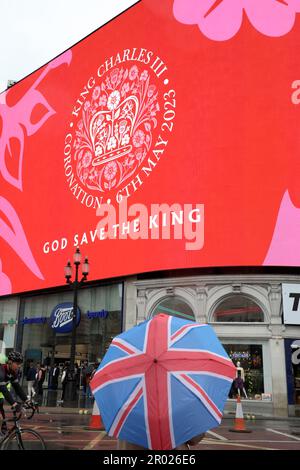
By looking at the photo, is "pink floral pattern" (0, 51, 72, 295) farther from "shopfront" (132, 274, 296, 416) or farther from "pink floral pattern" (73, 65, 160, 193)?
"shopfront" (132, 274, 296, 416)

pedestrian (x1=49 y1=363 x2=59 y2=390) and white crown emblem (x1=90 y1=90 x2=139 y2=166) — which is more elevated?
white crown emblem (x1=90 y1=90 x2=139 y2=166)

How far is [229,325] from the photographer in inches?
1080

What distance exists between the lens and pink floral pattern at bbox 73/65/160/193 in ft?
104

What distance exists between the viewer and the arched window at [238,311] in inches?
1078

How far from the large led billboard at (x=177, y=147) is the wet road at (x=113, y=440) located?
13.3 m

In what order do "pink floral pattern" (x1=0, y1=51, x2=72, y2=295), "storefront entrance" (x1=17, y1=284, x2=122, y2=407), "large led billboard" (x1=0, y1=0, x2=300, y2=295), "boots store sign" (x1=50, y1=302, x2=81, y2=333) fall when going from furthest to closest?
"pink floral pattern" (x1=0, y1=51, x2=72, y2=295) → "boots store sign" (x1=50, y1=302, x2=81, y2=333) → "storefront entrance" (x1=17, y1=284, x2=122, y2=407) → "large led billboard" (x1=0, y1=0, x2=300, y2=295)

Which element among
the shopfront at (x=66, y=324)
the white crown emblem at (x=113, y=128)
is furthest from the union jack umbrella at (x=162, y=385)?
the white crown emblem at (x=113, y=128)

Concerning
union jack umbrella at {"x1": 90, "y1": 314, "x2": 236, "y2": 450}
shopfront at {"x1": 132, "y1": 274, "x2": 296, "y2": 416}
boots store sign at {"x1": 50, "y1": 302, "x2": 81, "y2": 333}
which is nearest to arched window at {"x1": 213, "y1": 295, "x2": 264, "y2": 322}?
shopfront at {"x1": 132, "y1": 274, "x2": 296, "y2": 416}

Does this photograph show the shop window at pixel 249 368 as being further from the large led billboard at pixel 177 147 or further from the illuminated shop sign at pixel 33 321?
the illuminated shop sign at pixel 33 321

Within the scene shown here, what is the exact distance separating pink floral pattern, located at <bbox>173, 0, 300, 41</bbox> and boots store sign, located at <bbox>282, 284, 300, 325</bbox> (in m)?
15.4

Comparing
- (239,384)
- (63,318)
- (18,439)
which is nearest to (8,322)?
(63,318)

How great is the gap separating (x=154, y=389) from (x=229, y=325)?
2416 cm

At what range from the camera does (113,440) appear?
1199 centimetres
